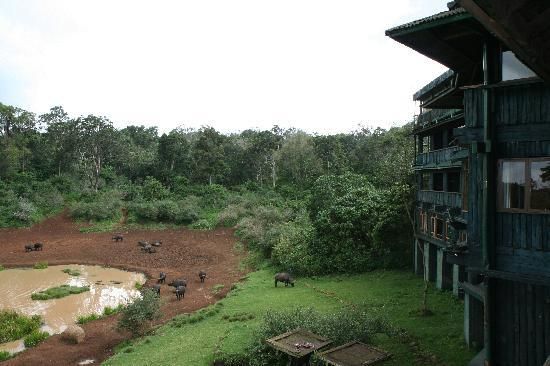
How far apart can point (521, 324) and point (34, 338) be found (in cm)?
1895

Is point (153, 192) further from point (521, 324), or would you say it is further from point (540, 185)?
point (540, 185)

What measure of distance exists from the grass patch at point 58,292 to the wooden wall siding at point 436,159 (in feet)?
71.1

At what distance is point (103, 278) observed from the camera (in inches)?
1223

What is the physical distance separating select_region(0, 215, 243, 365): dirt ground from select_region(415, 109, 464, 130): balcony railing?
14696 millimetres

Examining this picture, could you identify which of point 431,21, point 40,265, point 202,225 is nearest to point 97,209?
point 202,225

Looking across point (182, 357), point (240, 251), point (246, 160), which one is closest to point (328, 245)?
point (240, 251)

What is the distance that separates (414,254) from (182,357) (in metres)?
15.9

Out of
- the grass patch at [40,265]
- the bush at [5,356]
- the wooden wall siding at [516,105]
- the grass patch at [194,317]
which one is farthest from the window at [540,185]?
the grass patch at [40,265]

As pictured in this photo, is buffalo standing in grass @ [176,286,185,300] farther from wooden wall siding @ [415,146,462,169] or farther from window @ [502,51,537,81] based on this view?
window @ [502,51,537,81]

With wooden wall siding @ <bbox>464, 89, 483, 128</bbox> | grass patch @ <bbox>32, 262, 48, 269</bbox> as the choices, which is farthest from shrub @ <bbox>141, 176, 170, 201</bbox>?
wooden wall siding @ <bbox>464, 89, 483, 128</bbox>

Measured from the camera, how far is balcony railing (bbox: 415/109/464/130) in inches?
843

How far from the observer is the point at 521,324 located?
10156 mm

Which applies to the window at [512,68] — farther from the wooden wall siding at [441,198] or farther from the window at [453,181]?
the window at [453,181]

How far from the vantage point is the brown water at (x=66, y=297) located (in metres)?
23.3
